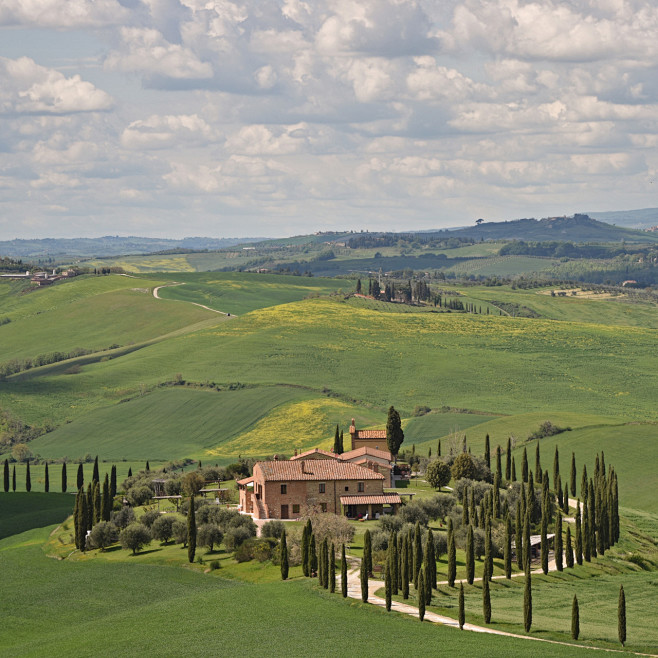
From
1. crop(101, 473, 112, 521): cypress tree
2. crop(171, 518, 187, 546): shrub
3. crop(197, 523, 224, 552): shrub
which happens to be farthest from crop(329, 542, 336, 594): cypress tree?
crop(101, 473, 112, 521): cypress tree

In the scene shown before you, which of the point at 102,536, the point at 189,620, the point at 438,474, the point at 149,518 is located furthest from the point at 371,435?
the point at 189,620

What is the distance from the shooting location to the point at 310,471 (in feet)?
387

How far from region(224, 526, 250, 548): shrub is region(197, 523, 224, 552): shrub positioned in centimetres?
158

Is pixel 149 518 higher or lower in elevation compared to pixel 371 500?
lower

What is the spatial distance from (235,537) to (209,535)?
2945 mm

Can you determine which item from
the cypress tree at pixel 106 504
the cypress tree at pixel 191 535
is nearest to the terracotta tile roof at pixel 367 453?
the cypress tree at pixel 106 504

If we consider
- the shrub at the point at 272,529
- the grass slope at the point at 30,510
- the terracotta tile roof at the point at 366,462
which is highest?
the terracotta tile roof at the point at 366,462

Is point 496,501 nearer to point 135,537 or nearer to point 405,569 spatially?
point 405,569

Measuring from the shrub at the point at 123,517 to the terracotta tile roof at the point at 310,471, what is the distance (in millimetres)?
13023

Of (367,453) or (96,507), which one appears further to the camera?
(367,453)

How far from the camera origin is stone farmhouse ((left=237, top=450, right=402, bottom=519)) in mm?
115312

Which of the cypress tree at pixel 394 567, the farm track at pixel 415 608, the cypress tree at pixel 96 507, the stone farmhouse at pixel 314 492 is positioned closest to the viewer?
the farm track at pixel 415 608

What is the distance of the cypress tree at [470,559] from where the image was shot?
302ft

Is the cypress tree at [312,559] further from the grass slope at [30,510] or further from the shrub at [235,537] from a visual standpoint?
the grass slope at [30,510]
